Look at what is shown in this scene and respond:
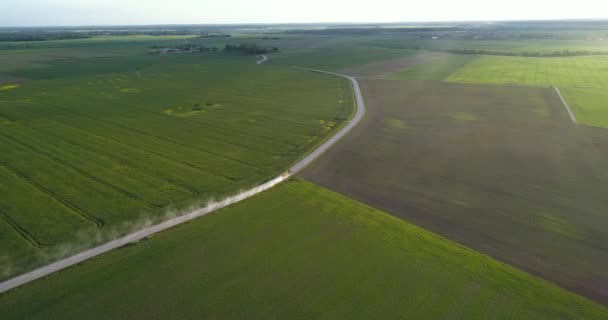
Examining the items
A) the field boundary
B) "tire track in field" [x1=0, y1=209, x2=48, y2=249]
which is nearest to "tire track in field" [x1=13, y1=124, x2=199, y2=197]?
"tire track in field" [x1=0, y1=209, x2=48, y2=249]

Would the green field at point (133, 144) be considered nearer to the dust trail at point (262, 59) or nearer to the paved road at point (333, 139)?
the paved road at point (333, 139)

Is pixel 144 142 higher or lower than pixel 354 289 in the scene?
higher

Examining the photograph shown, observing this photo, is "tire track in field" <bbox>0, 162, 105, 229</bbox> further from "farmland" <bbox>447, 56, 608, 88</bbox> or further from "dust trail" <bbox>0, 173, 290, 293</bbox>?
"farmland" <bbox>447, 56, 608, 88</bbox>

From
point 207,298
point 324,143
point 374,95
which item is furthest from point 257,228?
point 374,95

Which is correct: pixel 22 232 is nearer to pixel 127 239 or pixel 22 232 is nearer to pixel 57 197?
pixel 57 197

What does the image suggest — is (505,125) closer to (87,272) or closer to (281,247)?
(281,247)

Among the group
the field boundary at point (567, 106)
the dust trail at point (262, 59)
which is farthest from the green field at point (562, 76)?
the dust trail at point (262, 59)
